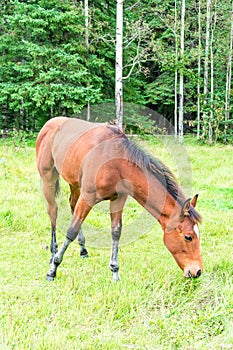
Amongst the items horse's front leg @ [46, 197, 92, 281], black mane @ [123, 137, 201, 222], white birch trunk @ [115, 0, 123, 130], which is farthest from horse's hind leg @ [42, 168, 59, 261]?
white birch trunk @ [115, 0, 123, 130]

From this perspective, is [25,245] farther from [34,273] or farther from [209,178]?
[209,178]

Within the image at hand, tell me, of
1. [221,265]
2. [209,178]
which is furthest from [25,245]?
[209,178]

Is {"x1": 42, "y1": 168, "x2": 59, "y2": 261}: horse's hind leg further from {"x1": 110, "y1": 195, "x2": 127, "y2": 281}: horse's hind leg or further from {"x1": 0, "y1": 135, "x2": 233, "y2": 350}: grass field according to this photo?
{"x1": 110, "y1": 195, "x2": 127, "y2": 281}: horse's hind leg

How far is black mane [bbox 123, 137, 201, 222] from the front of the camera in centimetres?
288

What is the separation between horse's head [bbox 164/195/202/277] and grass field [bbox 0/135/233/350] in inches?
9.9

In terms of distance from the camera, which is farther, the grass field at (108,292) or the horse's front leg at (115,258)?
the horse's front leg at (115,258)

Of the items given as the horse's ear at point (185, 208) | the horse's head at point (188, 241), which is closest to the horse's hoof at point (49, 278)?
the horse's head at point (188, 241)

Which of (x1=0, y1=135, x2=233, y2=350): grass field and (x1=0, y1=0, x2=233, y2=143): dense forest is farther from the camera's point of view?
(x1=0, y1=0, x2=233, y2=143): dense forest

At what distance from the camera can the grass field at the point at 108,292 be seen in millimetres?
2324

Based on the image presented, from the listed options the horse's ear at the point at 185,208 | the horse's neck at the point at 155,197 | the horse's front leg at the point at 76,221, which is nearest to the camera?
the horse's ear at the point at 185,208

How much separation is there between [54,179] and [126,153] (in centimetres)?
128

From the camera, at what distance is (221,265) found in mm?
3410

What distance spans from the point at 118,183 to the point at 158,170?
0.39m

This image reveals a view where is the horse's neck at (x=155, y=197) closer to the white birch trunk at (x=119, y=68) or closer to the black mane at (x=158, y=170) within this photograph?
the black mane at (x=158, y=170)
